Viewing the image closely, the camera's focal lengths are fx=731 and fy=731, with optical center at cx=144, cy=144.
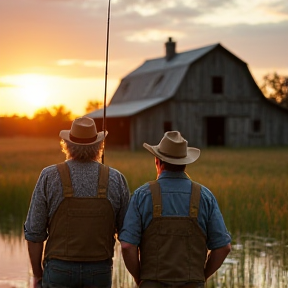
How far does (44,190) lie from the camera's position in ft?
12.6

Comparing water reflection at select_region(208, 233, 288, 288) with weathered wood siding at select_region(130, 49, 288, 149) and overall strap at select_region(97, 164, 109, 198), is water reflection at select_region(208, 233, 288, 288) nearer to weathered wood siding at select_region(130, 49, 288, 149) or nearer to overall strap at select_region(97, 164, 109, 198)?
overall strap at select_region(97, 164, 109, 198)

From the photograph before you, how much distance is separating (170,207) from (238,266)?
364cm

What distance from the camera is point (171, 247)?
3.63 meters

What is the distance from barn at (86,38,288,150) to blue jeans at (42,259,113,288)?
2950 centimetres

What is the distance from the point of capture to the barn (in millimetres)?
34250

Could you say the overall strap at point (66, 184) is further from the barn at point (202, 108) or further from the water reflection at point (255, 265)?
the barn at point (202, 108)

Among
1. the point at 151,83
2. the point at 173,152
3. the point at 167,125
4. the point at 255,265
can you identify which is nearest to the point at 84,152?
the point at 173,152

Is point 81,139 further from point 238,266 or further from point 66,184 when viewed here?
point 238,266

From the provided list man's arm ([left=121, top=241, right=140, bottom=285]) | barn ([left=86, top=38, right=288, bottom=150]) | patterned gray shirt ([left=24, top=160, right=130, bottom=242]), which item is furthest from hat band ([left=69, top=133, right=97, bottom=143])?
barn ([left=86, top=38, right=288, bottom=150])

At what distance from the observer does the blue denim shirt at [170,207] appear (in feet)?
11.9

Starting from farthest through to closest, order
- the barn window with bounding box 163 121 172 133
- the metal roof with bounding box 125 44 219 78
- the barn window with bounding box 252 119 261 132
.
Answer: the barn window with bounding box 252 119 261 132
the metal roof with bounding box 125 44 219 78
the barn window with bounding box 163 121 172 133

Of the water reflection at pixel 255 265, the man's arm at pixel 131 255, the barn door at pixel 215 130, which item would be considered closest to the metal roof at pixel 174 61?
the barn door at pixel 215 130

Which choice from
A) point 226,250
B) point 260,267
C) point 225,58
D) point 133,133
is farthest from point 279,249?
point 225,58

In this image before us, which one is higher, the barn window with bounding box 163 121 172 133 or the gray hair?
the barn window with bounding box 163 121 172 133
